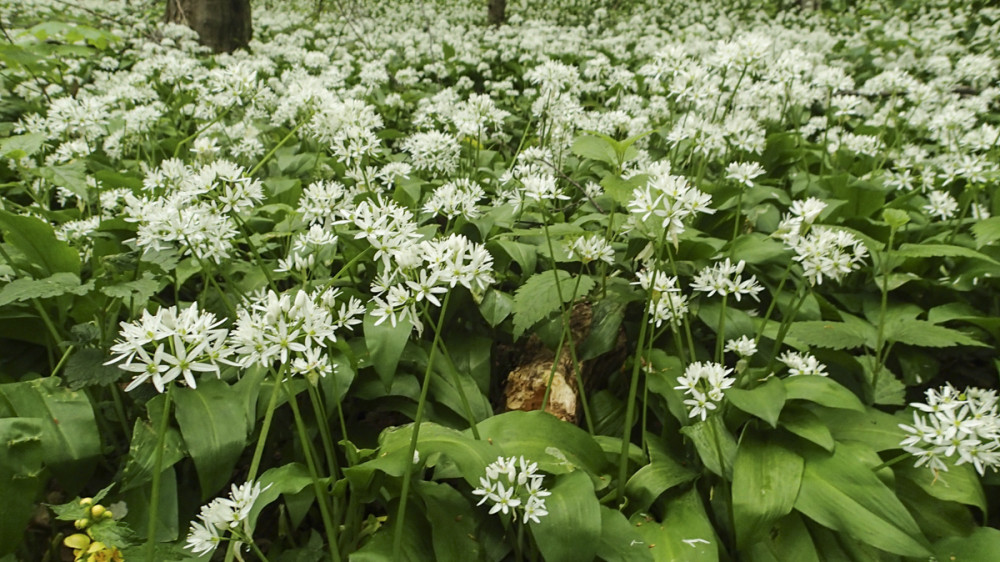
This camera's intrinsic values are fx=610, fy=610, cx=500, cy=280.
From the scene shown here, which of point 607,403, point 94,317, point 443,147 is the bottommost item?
point 607,403

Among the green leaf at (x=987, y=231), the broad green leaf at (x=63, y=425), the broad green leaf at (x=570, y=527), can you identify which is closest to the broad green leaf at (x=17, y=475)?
the broad green leaf at (x=63, y=425)

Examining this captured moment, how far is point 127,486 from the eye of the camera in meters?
1.66

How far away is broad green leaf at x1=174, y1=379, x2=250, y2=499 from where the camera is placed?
65.1 inches

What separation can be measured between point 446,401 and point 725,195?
6.07ft

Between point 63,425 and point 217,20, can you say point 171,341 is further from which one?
point 217,20

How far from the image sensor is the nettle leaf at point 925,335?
214 cm

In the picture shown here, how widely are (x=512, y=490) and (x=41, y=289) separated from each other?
152 centimetres

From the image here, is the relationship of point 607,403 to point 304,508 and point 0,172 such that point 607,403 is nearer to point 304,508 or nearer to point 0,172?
point 304,508

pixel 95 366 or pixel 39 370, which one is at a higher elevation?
pixel 95 366

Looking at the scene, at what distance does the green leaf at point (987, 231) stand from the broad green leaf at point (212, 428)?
2936mm

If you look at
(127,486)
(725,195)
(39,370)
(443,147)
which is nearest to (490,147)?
(443,147)

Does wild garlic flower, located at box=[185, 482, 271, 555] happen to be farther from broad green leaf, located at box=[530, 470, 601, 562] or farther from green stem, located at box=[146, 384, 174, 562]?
broad green leaf, located at box=[530, 470, 601, 562]

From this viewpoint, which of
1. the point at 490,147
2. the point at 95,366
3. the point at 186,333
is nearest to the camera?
the point at 186,333

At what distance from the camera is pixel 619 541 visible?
1.58 m
